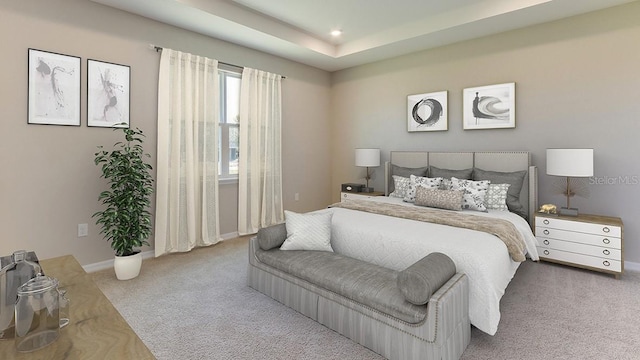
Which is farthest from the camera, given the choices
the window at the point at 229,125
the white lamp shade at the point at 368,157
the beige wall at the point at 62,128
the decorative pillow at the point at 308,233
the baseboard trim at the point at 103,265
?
the white lamp shade at the point at 368,157

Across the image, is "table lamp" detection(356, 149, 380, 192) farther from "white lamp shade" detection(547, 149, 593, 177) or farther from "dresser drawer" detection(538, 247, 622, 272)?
"dresser drawer" detection(538, 247, 622, 272)

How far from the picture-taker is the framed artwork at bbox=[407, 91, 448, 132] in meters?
4.40

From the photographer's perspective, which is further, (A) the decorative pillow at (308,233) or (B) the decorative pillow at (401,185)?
(B) the decorative pillow at (401,185)

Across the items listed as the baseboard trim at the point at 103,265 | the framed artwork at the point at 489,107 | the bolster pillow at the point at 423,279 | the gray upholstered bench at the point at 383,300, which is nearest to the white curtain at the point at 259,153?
the baseboard trim at the point at 103,265

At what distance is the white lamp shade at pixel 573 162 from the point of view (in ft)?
10.0

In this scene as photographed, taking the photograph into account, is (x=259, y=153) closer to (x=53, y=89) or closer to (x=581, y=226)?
(x=53, y=89)

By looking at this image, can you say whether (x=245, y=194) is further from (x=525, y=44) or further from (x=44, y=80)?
(x=525, y=44)

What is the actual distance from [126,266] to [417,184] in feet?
10.8

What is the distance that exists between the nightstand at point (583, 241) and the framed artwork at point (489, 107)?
1.27 meters

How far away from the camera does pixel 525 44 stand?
3.71 meters

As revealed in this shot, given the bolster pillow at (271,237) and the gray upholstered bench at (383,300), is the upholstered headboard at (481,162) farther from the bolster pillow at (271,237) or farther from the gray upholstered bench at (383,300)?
the bolster pillow at (271,237)

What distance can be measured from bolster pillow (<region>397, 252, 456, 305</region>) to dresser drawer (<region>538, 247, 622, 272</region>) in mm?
2183

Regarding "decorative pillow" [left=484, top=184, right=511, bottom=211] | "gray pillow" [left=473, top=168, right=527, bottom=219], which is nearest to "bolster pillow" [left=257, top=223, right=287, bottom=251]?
"decorative pillow" [left=484, top=184, right=511, bottom=211]

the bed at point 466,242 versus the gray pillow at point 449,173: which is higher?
the gray pillow at point 449,173
